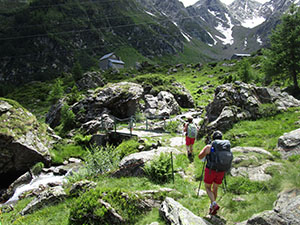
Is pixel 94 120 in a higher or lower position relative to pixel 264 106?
lower

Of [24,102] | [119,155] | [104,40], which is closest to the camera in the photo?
[119,155]

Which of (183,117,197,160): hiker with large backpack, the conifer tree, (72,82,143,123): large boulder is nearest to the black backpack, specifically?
(183,117,197,160): hiker with large backpack

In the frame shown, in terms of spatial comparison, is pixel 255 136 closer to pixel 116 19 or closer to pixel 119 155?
pixel 119 155

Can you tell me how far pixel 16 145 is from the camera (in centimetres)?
1708

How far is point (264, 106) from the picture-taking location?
13.6 m

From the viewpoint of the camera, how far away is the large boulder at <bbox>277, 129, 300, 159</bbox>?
7.85 metres

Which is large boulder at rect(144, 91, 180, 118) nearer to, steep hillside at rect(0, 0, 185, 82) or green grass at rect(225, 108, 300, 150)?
green grass at rect(225, 108, 300, 150)

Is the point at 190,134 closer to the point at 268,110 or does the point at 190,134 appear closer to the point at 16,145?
the point at 268,110

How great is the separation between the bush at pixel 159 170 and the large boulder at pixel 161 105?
56.3 ft

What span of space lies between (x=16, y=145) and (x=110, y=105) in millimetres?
13430

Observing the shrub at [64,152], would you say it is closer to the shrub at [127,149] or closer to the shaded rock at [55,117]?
the shrub at [127,149]

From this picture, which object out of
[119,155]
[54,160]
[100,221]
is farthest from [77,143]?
[100,221]

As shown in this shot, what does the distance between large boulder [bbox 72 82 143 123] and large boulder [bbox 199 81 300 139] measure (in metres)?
15.1

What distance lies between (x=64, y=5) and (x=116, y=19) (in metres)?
46.4
